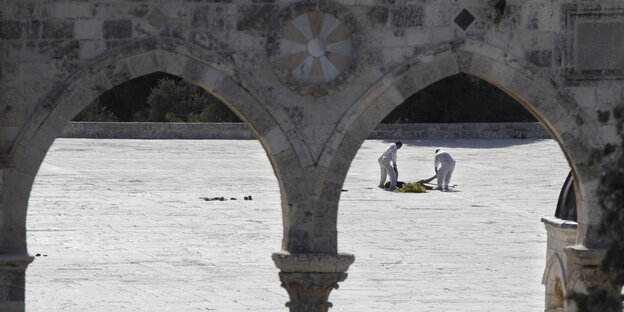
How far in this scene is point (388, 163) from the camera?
3094 centimetres

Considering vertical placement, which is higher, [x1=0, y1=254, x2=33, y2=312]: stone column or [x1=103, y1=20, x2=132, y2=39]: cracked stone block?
[x1=103, y1=20, x2=132, y2=39]: cracked stone block

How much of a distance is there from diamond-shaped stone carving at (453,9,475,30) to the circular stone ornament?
3.07ft

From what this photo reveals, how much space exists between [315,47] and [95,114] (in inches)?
1507

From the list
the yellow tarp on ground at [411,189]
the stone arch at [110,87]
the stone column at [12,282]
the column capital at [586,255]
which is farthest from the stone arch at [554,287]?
the yellow tarp on ground at [411,189]

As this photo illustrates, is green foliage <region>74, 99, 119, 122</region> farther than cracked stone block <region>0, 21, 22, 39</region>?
Yes

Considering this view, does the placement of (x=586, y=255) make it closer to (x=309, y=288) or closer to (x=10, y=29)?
(x=309, y=288)

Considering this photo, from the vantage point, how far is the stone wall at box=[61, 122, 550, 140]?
42.7 m

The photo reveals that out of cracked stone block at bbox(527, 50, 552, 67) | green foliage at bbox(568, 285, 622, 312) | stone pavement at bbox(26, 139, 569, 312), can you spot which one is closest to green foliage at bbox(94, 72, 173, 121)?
stone pavement at bbox(26, 139, 569, 312)

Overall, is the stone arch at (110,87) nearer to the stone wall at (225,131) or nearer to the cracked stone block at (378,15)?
the cracked stone block at (378,15)

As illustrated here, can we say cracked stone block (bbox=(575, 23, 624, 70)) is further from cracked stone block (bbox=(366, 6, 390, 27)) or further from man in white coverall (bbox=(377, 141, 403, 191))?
man in white coverall (bbox=(377, 141, 403, 191))

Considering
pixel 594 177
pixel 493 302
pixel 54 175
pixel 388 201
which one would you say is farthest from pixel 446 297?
pixel 54 175

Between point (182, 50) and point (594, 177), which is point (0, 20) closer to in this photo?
point (182, 50)

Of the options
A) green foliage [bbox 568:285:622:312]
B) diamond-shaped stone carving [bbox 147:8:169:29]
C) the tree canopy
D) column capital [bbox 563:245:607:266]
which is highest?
the tree canopy

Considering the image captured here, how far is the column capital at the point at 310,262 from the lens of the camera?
11.1 meters
